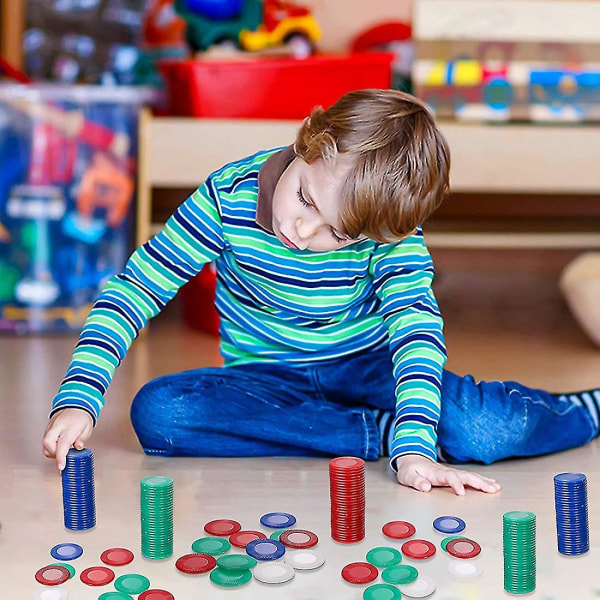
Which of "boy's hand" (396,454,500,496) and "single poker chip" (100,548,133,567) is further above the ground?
"single poker chip" (100,548,133,567)

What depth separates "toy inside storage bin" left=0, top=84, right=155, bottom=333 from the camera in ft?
5.72

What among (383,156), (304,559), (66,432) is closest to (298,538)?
(304,559)

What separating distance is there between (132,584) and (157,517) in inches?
2.5

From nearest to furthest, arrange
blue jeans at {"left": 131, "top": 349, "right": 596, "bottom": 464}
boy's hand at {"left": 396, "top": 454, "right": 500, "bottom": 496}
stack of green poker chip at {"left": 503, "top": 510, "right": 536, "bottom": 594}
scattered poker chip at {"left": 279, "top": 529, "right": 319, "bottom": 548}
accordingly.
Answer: stack of green poker chip at {"left": 503, "top": 510, "right": 536, "bottom": 594} < scattered poker chip at {"left": 279, "top": 529, "right": 319, "bottom": 548} < boy's hand at {"left": 396, "top": 454, "right": 500, "bottom": 496} < blue jeans at {"left": 131, "top": 349, "right": 596, "bottom": 464}

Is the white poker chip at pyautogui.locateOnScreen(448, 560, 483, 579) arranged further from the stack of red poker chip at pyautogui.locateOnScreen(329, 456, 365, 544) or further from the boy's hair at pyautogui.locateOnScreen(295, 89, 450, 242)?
the boy's hair at pyautogui.locateOnScreen(295, 89, 450, 242)

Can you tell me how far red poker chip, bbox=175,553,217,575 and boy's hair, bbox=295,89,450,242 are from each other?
1.10 feet

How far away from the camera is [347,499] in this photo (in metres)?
0.90

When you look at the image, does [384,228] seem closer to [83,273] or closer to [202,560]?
[202,560]

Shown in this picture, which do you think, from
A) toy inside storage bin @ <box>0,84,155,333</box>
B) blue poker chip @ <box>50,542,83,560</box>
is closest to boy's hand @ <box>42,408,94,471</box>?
blue poker chip @ <box>50,542,83,560</box>

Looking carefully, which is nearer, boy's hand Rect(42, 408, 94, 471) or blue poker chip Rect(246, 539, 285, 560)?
blue poker chip Rect(246, 539, 285, 560)

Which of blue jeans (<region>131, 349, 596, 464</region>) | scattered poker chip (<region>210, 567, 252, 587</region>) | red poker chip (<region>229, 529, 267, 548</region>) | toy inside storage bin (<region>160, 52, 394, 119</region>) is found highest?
toy inside storage bin (<region>160, 52, 394, 119</region>)

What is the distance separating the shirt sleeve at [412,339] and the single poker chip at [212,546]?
239mm

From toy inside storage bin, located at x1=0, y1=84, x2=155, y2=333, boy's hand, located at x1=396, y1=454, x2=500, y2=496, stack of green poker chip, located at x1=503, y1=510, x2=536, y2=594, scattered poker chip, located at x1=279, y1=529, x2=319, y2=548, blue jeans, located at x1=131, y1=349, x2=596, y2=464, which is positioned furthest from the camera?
toy inside storage bin, located at x1=0, y1=84, x2=155, y2=333

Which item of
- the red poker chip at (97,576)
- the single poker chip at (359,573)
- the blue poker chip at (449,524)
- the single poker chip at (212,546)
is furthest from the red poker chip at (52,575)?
the blue poker chip at (449,524)
